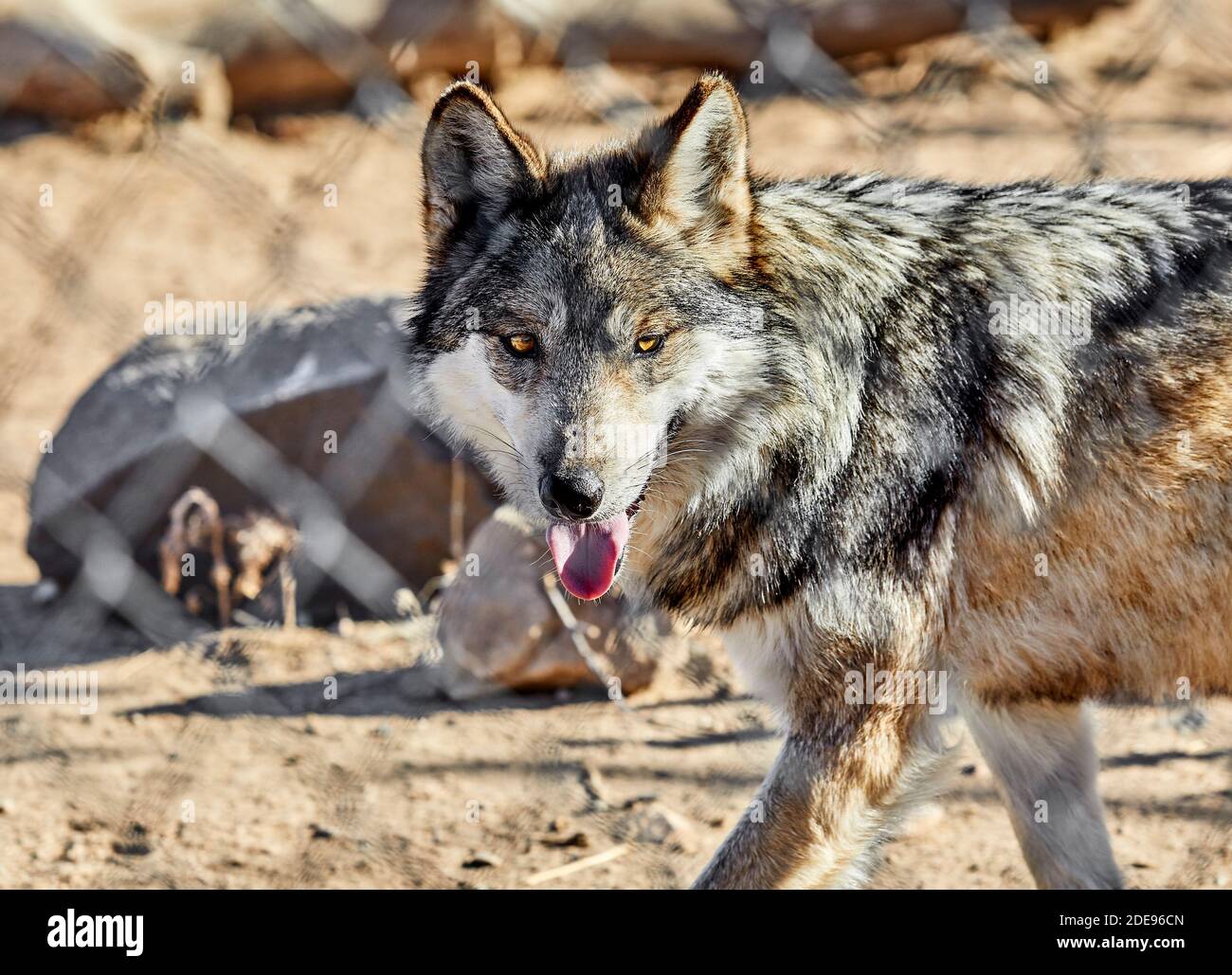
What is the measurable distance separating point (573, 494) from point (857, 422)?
646 mm

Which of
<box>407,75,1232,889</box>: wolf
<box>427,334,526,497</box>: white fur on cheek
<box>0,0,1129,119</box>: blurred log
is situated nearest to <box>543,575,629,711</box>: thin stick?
<box>427,334,526,497</box>: white fur on cheek

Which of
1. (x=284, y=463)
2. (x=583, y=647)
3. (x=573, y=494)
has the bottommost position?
(x=583, y=647)

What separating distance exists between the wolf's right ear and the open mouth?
0.74 m

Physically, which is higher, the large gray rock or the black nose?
the large gray rock

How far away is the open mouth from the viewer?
279cm

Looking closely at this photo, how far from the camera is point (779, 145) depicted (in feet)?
24.0

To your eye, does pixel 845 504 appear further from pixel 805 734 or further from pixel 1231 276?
pixel 1231 276

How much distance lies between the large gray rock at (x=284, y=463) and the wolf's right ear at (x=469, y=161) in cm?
159

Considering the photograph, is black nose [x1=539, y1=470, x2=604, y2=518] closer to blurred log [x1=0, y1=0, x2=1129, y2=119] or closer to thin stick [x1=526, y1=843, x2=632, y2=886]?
thin stick [x1=526, y1=843, x2=632, y2=886]

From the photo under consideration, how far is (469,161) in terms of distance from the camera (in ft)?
9.53

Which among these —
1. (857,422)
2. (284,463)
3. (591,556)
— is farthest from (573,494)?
(284,463)

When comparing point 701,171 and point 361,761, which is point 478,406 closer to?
point 701,171

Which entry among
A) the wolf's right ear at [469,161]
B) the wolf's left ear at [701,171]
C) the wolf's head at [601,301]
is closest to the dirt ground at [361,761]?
the wolf's right ear at [469,161]
